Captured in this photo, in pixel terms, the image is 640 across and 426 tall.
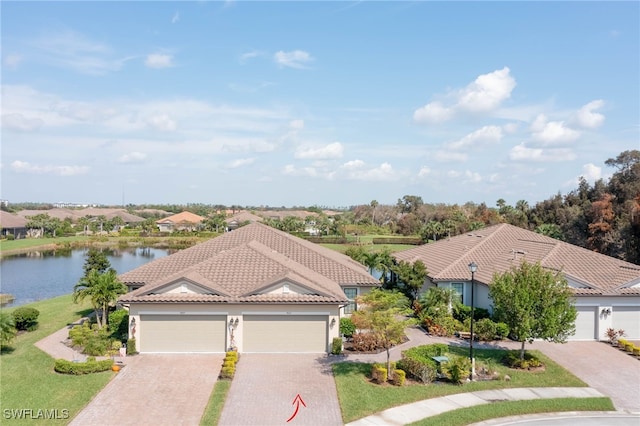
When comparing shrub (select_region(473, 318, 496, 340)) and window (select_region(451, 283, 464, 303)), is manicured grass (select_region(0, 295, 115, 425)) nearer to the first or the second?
shrub (select_region(473, 318, 496, 340))

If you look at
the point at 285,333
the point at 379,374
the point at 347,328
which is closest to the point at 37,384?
the point at 285,333

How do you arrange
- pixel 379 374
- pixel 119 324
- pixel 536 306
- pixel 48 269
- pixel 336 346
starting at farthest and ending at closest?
1. pixel 48 269
2. pixel 119 324
3. pixel 336 346
4. pixel 536 306
5. pixel 379 374

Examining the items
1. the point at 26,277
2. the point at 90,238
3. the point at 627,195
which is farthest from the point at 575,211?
the point at 90,238

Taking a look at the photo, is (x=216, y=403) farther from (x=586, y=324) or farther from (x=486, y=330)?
(x=586, y=324)

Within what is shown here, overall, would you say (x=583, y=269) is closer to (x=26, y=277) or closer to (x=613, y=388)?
(x=613, y=388)

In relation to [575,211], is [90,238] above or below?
below

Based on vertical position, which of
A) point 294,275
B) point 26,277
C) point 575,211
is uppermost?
point 575,211
